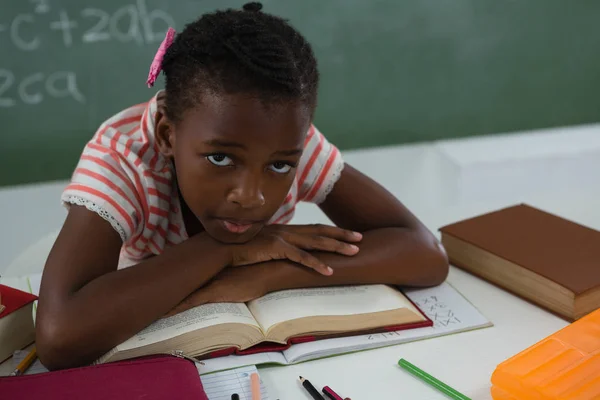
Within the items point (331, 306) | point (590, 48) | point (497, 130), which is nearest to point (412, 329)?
point (331, 306)

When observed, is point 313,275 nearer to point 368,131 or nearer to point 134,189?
point 134,189

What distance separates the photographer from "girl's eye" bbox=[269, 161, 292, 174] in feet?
2.74

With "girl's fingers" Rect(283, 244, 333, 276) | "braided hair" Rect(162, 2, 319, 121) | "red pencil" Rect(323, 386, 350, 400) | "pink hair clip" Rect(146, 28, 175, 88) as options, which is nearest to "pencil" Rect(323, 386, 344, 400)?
"red pencil" Rect(323, 386, 350, 400)

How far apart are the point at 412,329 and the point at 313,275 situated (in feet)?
0.49

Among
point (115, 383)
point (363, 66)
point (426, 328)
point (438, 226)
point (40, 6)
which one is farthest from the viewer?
point (363, 66)

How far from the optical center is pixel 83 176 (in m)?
0.91

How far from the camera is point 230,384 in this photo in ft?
2.46

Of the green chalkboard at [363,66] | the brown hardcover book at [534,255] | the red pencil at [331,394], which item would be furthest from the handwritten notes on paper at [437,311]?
the green chalkboard at [363,66]

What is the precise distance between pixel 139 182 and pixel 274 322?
0.28 meters

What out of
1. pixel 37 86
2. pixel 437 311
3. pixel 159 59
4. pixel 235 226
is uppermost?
pixel 159 59

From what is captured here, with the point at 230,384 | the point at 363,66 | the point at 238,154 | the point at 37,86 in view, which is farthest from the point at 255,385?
the point at 363,66

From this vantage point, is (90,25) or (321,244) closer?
(321,244)

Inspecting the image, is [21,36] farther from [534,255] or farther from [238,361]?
[534,255]

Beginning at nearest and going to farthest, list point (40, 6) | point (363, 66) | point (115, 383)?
point (115, 383), point (40, 6), point (363, 66)
